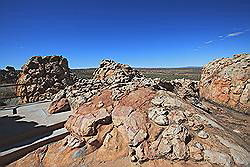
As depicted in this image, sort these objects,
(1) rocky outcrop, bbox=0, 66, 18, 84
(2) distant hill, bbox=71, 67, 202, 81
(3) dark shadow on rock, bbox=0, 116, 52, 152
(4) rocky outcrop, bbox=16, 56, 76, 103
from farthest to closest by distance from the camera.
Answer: (2) distant hill, bbox=71, 67, 202, 81 < (1) rocky outcrop, bbox=0, 66, 18, 84 < (4) rocky outcrop, bbox=16, 56, 76, 103 < (3) dark shadow on rock, bbox=0, 116, 52, 152

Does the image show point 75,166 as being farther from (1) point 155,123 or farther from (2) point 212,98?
(2) point 212,98

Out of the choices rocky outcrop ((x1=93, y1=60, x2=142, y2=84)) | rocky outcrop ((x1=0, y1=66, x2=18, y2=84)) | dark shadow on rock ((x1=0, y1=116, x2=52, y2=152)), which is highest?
rocky outcrop ((x1=93, y1=60, x2=142, y2=84))

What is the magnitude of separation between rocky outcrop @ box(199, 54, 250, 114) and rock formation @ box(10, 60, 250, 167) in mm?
3907

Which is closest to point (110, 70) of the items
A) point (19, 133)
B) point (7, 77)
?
point (19, 133)

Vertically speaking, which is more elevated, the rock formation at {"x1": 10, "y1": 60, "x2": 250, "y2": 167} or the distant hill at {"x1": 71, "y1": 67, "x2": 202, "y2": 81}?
the distant hill at {"x1": 71, "y1": 67, "x2": 202, "y2": 81}

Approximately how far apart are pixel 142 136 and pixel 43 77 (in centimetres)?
1165

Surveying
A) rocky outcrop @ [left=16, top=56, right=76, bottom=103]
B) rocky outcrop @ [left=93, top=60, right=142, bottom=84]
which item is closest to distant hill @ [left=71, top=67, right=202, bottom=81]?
rocky outcrop @ [left=16, top=56, right=76, bottom=103]

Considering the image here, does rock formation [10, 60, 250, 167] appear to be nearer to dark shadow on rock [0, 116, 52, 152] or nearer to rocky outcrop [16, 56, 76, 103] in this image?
dark shadow on rock [0, 116, 52, 152]

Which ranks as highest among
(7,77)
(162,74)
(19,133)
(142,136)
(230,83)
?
(162,74)

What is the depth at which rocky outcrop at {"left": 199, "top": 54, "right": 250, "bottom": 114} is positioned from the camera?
8297 mm

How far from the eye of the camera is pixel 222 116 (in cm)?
734

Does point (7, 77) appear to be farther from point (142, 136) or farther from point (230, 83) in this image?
point (230, 83)

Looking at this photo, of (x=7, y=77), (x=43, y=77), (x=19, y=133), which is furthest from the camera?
(x=7, y=77)

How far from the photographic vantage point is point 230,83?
9.03 metres
